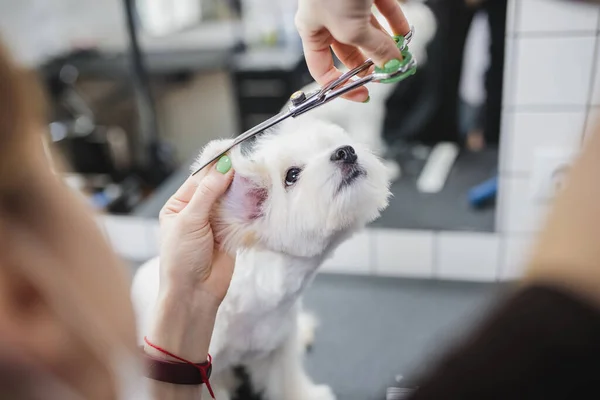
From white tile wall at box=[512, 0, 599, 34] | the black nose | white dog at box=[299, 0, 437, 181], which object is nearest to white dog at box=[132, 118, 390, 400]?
the black nose

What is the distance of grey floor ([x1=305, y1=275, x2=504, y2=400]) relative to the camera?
786 millimetres

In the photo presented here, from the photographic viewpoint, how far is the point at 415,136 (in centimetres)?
130

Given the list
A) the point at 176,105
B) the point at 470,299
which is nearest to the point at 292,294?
the point at 470,299

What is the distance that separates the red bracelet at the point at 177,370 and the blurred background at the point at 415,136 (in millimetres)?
229

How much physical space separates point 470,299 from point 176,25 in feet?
3.75

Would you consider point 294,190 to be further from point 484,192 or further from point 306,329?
point 484,192

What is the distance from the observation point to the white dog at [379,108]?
3.17ft

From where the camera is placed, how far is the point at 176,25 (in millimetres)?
1621

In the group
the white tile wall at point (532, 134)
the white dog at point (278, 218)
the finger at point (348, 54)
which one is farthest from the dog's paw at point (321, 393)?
the white tile wall at point (532, 134)

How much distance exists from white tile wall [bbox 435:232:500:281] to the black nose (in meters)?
0.55

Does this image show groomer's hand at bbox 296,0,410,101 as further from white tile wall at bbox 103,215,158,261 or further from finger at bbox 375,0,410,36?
white tile wall at bbox 103,215,158,261


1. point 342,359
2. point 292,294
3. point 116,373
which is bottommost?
point 342,359

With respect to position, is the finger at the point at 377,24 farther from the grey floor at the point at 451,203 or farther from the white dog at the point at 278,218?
the grey floor at the point at 451,203

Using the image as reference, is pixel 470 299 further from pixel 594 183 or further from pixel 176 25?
pixel 176 25
